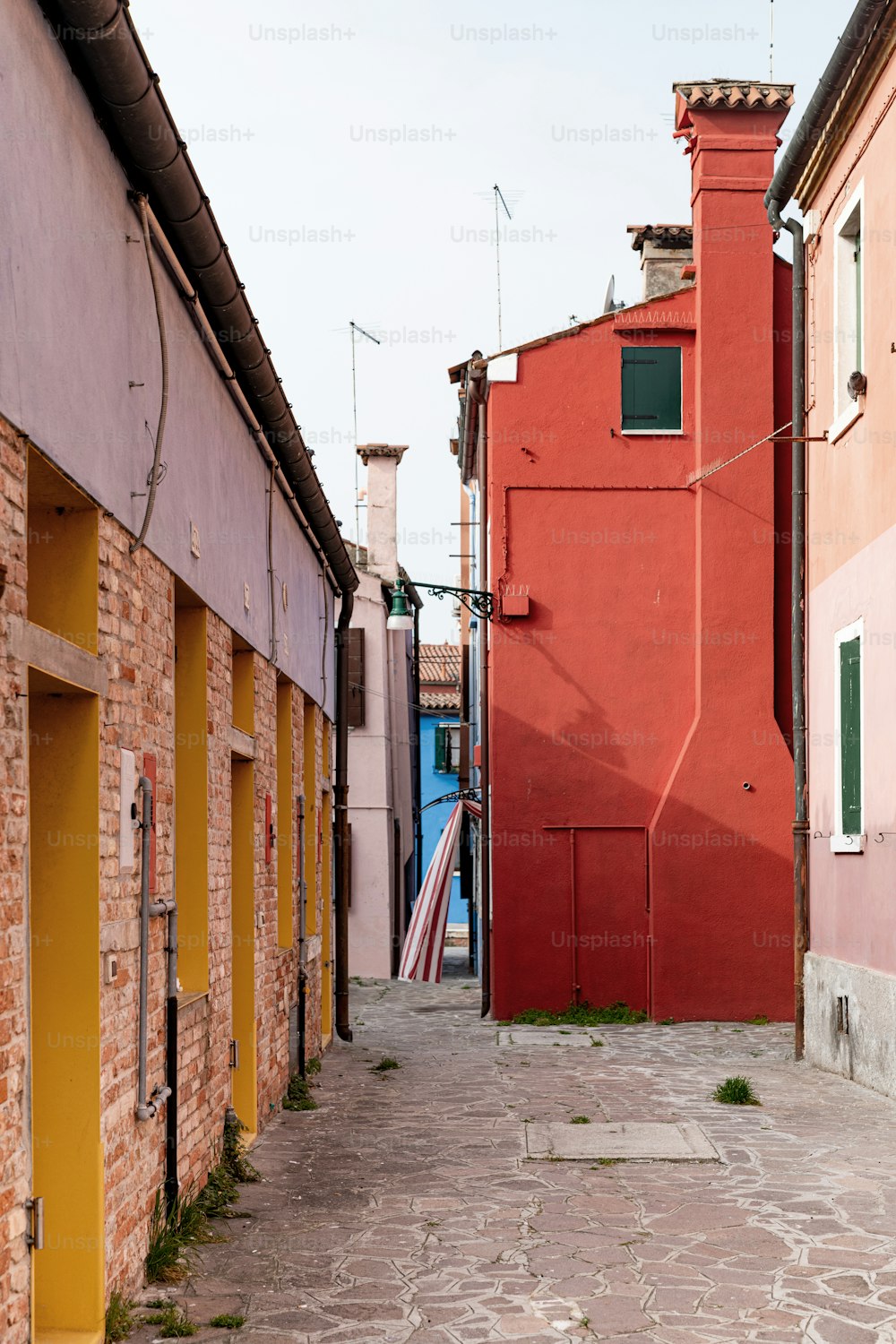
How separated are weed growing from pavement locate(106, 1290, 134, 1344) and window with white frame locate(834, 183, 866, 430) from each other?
331 inches

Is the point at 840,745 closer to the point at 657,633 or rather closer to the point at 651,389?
the point at 657,633

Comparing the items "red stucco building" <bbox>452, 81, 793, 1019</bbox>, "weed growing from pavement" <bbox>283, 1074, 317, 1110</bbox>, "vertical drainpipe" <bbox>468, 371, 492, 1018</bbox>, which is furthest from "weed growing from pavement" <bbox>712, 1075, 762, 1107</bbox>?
"vertical drainpipe" <bbox>468, 371, 492, 1018</bbox>

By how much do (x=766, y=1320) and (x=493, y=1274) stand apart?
1173 millimetres

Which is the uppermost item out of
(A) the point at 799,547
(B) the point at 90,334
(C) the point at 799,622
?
(A) the point at 799,547

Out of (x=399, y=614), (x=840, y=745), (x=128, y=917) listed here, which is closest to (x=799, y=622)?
(x=840, y=745)

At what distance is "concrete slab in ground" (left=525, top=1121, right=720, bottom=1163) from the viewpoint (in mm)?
8484

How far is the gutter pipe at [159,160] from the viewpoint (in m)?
4.77

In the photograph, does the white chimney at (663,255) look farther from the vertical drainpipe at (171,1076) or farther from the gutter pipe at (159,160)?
the vertical drainpipe at (171,1076)

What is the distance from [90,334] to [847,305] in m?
8.01

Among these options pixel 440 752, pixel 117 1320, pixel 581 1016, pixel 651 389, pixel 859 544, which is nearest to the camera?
pixel 117 1320

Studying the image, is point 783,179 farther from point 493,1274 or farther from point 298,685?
point 493,1274

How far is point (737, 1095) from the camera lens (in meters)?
10.4

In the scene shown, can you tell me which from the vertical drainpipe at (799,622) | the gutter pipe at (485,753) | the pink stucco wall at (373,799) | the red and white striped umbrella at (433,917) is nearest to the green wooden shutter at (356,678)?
the pink stucco wall at (373,799)

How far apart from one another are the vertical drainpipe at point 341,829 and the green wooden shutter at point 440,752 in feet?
73.5
